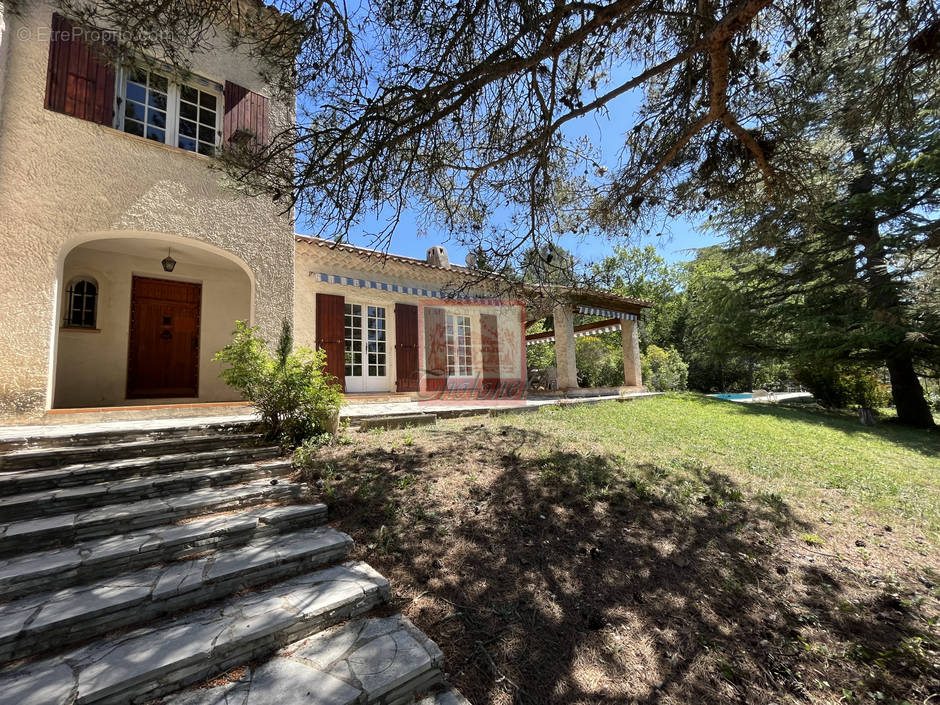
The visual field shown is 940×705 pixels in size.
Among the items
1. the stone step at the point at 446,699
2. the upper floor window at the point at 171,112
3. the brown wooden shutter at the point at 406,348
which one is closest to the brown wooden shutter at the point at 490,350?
the brown wooden shutter at the point at 406,348

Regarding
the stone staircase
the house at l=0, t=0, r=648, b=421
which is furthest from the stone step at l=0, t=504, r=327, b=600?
the house at l=0, t=0, r=648, b=421

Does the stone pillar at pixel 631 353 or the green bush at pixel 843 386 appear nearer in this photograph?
the green bush at pixel 843 386

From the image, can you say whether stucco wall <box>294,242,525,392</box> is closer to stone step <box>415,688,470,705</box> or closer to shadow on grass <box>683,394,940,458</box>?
stone step <box>415,688,470,705</box>

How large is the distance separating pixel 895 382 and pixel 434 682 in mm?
17221

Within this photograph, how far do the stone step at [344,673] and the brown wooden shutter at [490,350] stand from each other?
932cm

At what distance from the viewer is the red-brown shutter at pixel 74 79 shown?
5.25 m

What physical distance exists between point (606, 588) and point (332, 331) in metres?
7.17

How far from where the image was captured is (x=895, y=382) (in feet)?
39.8

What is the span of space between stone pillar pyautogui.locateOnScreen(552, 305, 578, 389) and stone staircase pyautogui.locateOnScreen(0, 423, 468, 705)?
9.75 m

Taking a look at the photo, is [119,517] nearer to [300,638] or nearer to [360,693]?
[300,638]

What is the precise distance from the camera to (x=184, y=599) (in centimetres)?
206

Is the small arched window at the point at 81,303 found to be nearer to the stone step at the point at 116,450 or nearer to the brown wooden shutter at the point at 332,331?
Answer: the brown wooden shutter at the point at 332,331

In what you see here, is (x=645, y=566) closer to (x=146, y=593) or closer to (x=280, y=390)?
(x=146, y=593)

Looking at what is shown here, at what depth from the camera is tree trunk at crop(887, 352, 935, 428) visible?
37.8 feet
